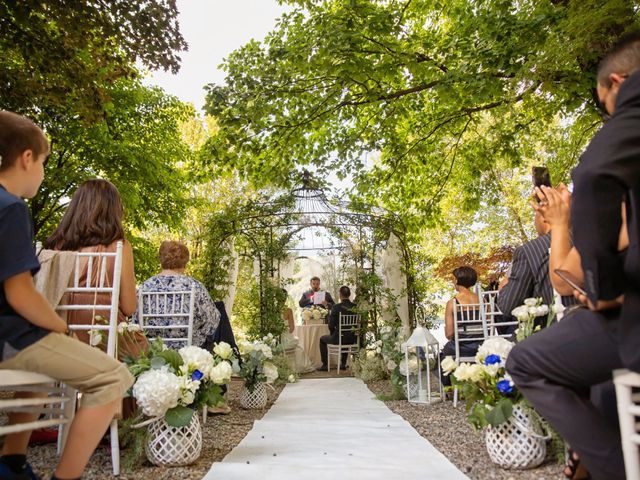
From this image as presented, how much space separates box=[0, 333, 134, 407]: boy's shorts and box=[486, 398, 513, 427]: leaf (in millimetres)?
1771

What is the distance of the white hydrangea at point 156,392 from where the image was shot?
2.58 meters

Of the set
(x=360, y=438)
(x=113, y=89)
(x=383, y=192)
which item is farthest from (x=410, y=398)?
(x=113, y=89)

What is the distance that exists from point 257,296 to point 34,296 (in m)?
7.69

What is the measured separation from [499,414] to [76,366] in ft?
6.49

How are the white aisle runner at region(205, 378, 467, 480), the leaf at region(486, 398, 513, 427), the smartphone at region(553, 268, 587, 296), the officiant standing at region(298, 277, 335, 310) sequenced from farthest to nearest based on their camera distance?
the officiant standing at region(298, 277, 335, 310) → the leaf at region(486, 398, 513, 427) → the white aisle runner at region(205, 378, 467, 480) → the smartphone at region(553, 268, 587, 296)

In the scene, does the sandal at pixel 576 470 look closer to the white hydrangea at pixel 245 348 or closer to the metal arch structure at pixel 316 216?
the white hydrangea at pixel 245 348

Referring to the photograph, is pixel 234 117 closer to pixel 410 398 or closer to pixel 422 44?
pixel 422 44

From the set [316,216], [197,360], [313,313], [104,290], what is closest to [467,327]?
[197,360]

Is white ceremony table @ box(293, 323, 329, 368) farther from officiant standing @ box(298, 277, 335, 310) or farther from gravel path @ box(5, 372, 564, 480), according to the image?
gravel path @ box(5, 372, 564, 480)

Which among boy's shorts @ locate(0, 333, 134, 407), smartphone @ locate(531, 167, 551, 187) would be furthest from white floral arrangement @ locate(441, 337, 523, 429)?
boy's shorts @ locate(0, 333, 134, 407)

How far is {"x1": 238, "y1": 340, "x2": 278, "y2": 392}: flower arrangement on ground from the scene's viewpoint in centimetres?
507

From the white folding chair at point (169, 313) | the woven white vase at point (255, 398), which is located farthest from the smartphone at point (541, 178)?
the woven white vase at point (255, 398)

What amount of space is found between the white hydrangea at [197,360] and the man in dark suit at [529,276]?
5.96 ft

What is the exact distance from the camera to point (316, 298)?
1044 cm
